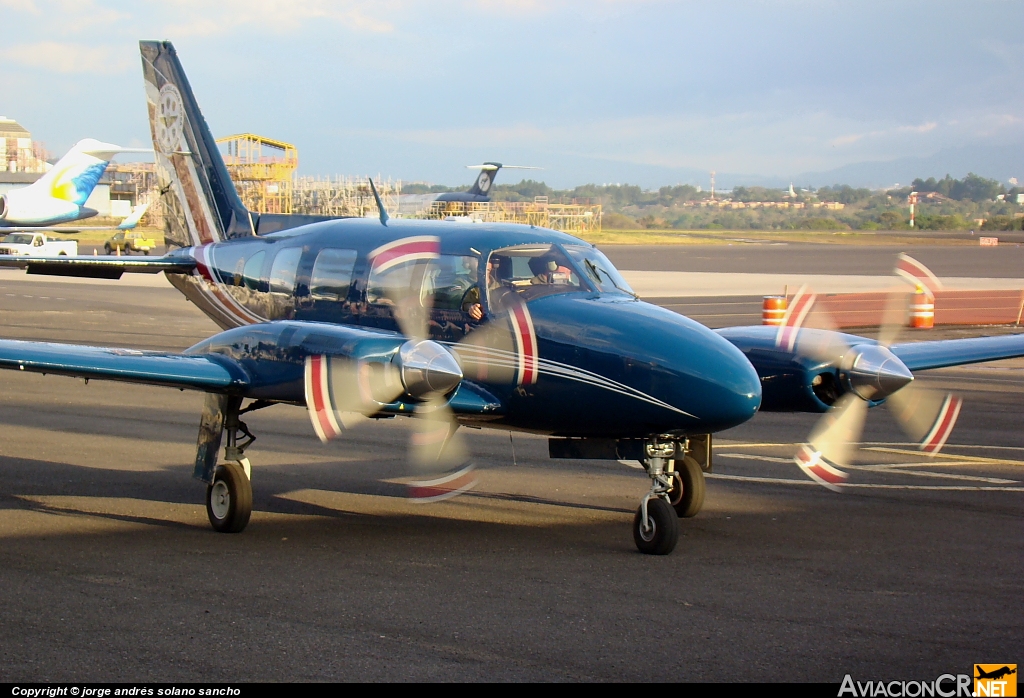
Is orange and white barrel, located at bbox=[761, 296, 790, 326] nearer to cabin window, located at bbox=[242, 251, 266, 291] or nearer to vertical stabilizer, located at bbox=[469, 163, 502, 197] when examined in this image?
cabin window, located at bbox=[242, 251, 266, 291]

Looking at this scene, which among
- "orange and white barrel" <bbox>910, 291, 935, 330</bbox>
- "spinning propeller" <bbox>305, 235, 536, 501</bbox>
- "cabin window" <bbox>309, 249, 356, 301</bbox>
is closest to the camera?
"spinning propeller" <bbox>305, 235, 536, 501</bbox>

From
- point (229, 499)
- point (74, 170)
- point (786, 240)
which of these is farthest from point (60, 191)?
point (786, 240)

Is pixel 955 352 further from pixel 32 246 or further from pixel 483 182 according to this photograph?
pixel 483 182

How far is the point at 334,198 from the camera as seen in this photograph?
107938mm

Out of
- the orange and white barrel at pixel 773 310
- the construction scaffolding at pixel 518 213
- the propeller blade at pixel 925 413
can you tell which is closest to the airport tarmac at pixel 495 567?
the propeller blade at pixel 925 413

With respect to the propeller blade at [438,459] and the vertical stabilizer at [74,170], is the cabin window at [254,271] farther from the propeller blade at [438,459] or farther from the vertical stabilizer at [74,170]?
the vertical stabilizer at [74,170]

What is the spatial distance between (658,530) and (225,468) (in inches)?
166

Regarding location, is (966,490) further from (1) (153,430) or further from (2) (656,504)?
(1) (153,430)

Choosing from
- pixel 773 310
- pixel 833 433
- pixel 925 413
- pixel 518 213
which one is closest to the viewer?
pixel 833 433

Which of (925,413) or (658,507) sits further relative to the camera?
(925,413)

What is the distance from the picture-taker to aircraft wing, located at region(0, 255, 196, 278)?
13.4m

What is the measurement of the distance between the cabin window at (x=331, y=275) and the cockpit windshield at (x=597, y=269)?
94.9 inches

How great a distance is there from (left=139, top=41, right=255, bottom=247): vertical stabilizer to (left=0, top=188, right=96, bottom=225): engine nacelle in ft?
159

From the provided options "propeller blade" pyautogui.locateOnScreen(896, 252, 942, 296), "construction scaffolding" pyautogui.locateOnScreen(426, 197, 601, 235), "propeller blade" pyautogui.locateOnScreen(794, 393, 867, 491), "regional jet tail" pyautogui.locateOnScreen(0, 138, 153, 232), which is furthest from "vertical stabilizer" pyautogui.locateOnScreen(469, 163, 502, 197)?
"propeller blade" pyautogui.locateOnScreen(794, 393, 867, 491)
